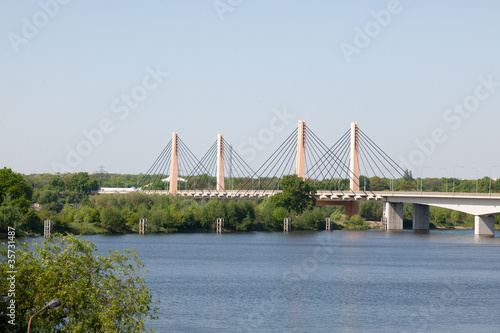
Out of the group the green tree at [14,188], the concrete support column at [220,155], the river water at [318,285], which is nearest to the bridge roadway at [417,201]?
the concrete support column at [220,155]

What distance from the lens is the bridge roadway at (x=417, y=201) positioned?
7806 centimetres

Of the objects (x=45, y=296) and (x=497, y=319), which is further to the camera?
(x=497, y=319)

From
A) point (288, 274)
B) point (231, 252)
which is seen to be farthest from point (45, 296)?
point (231, 252)

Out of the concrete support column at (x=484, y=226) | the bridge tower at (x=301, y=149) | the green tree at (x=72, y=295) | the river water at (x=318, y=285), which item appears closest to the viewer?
the green tree at (x=72, y=295)

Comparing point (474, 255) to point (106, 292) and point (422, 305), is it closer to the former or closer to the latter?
point (422, 305)

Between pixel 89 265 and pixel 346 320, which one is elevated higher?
pixel 89 265

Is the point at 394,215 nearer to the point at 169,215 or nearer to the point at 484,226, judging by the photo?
the point at 484,226

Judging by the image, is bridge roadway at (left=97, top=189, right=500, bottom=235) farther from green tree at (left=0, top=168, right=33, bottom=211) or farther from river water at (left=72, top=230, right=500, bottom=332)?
green tree at (left=0, top=168, right=33, bottom=211)

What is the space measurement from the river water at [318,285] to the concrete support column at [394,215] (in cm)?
2277

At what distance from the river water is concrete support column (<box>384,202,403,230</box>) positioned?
22.8 metres

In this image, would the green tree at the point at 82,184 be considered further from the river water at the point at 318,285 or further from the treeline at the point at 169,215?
the river water at the point at 318,285

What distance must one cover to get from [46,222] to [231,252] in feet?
56.9

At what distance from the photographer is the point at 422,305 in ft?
109

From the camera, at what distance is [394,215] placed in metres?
90.6
